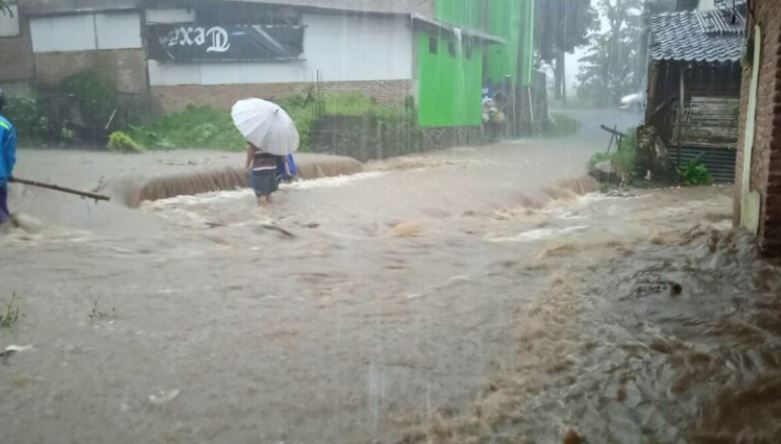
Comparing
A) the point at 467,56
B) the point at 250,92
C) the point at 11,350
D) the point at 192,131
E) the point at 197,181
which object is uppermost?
the point at 467,56

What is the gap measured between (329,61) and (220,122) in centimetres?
336

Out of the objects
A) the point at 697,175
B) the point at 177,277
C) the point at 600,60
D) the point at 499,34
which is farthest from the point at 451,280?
the point at 600,60

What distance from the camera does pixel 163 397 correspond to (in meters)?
→ 4.04

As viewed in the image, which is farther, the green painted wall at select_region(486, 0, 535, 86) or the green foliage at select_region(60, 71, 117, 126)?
the green painted wall at select_region(486, 0, 535, 86)

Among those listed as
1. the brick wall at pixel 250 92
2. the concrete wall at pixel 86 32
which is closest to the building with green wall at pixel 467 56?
the brick wall at pixel 250 92

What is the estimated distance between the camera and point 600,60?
56.7 m

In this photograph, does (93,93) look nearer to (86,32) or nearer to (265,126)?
(86,32)

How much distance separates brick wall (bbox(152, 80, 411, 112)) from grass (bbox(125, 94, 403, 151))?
260 millimetres

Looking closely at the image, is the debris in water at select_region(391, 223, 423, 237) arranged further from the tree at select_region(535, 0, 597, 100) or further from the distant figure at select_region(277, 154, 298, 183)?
the tree at select_region(535, 0, 597, 100)

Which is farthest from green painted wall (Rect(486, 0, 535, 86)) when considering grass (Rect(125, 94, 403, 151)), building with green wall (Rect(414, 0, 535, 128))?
grass (Rect(125, 94, 403, 151))

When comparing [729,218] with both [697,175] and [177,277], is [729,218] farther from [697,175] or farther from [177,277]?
[177,277]

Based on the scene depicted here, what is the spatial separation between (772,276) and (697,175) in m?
8.57

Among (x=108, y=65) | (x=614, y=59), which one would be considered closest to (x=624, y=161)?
(x=108, y=65)

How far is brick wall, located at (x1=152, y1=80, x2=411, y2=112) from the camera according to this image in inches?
757
